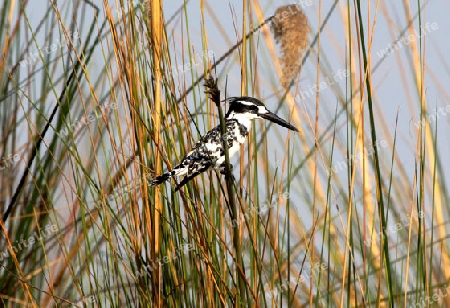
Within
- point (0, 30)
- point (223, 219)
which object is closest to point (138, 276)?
point (223, 219)

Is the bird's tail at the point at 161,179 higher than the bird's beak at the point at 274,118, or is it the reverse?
the bird's beak at the point at 274,118

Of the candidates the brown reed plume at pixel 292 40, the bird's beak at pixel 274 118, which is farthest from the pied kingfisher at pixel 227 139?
the brown reed plume at pixel 292 40

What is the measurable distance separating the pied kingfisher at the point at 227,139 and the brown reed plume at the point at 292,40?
17 cm

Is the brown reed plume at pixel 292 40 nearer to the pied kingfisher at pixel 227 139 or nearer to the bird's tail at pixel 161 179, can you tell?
the pied kingfisher at pixel 227 139

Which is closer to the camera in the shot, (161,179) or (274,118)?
(161,179)

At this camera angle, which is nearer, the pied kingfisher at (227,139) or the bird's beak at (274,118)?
the pied kingfisher at (227,139)

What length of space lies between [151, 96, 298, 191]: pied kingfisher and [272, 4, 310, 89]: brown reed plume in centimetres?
17

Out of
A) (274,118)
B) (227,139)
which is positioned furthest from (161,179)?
(274,118)

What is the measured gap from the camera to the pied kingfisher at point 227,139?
1863 millimetres

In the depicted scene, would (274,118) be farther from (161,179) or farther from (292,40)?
(161,179)

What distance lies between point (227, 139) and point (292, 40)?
36 centimetres

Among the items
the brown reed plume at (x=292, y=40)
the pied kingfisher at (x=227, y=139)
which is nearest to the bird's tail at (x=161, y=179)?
the pied kingfisher at (x=227, y=139)

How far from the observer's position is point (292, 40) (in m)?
1.91

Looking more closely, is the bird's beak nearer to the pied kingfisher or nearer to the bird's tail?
the pied kingfisher
